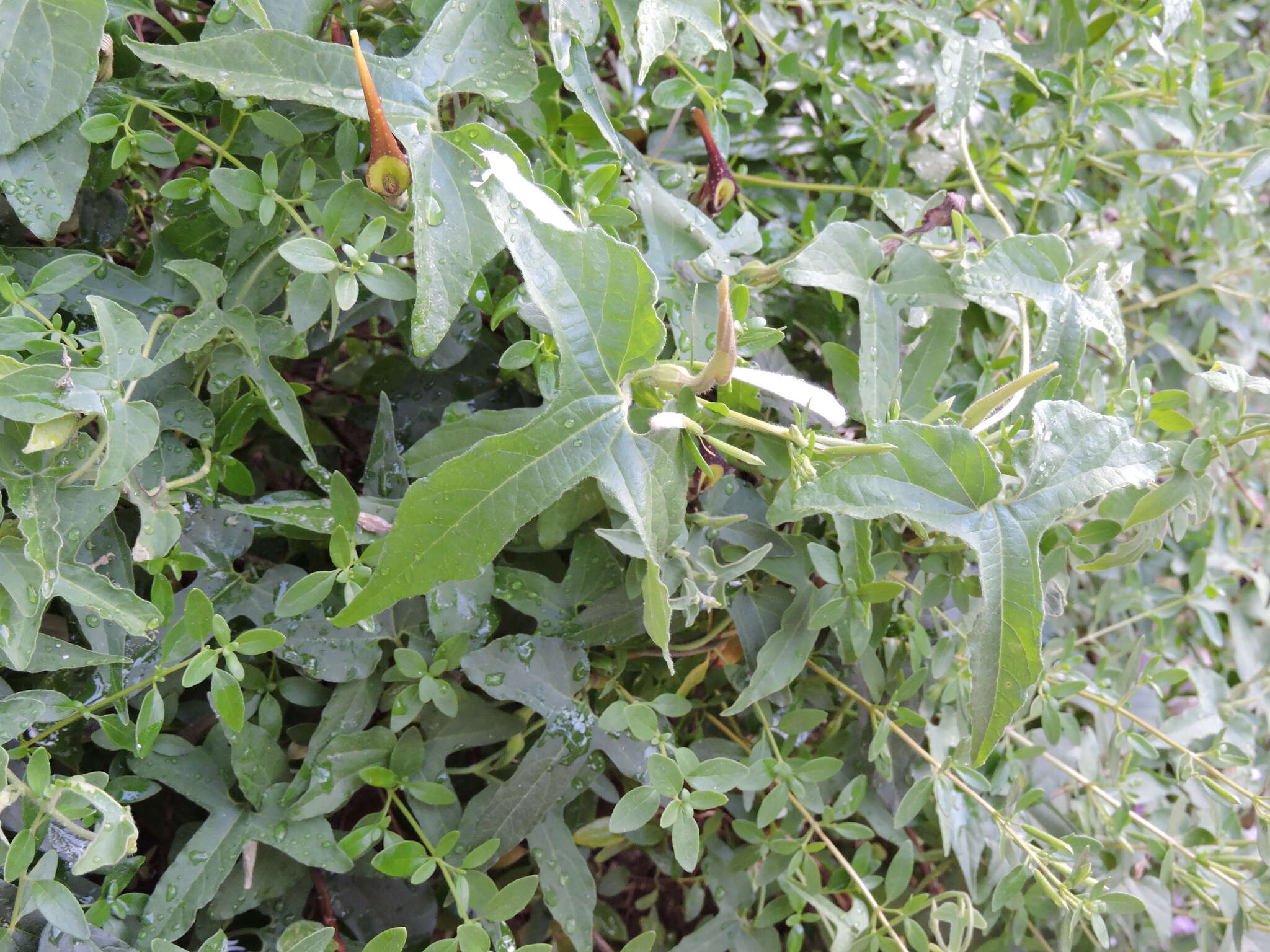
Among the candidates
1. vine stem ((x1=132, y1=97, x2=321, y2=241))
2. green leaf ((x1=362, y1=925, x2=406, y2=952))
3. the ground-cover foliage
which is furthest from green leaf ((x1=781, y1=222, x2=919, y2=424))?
green leaf ((x1=362, y1=925, x2=406, y2=952))

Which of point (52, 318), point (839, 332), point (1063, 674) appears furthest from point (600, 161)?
point (1063, 674)

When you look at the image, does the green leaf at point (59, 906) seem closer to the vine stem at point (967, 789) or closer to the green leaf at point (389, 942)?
the green leaf at point (389, 942)

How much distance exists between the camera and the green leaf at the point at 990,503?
1.65 feet

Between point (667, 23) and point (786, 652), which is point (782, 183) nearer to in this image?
point (667, 23)

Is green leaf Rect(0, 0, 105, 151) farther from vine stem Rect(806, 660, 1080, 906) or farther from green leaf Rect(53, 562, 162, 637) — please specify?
vine stem Rect(806, 660, 1080, 906)

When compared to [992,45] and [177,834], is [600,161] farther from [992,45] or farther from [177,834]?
[177,834]

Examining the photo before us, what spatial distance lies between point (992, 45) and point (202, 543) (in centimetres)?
83

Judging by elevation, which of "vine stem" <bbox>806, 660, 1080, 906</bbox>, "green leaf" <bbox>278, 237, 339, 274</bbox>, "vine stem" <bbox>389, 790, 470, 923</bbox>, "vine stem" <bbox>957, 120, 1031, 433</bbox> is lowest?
"vine stem" <bbox>806, 660, 1080, 906</bbox>

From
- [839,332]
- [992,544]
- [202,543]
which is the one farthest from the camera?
[839,332]

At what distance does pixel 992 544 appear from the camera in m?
0.53

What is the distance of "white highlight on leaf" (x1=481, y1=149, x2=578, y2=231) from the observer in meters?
0.47

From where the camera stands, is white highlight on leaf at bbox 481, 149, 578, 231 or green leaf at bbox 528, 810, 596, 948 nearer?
white highlight on leaf at bbox 481, 149, 578, 231

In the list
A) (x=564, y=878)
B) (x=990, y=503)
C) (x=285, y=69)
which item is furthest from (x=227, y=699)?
(x=990, y=503)

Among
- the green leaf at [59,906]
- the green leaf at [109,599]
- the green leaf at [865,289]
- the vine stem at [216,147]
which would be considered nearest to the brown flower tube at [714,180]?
the green leaf at [865,289]
